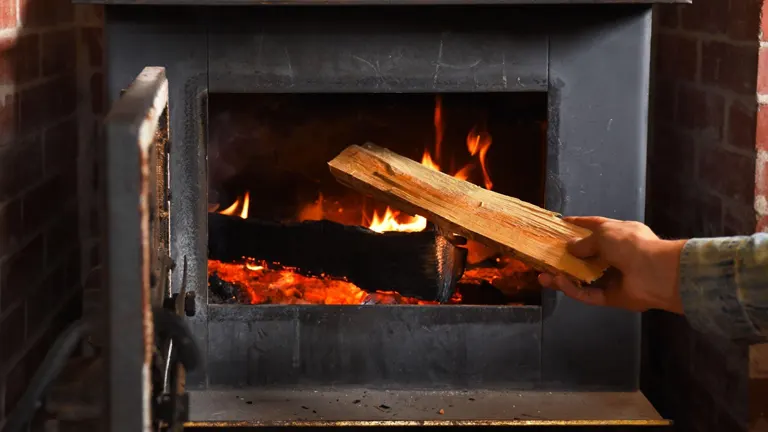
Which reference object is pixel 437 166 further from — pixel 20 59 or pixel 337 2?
pixel 20 59

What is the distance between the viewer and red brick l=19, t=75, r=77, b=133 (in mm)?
1820

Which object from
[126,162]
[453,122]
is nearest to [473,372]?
[453,122]

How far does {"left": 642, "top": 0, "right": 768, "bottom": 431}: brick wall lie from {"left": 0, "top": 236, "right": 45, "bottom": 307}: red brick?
4.32 ft

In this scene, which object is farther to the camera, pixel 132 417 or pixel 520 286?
pixel 520 286

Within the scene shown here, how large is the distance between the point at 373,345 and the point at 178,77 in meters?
0.62

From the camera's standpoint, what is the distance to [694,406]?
2.10 m

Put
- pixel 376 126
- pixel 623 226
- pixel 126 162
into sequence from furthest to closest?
pixel 376 126, pixel 623 226, pixel 126 162

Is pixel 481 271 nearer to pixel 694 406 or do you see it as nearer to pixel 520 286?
pixel 520 286

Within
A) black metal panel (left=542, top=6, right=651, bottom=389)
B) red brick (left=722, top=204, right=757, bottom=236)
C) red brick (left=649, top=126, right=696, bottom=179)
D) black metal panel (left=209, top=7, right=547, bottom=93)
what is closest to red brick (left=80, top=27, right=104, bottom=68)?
black metal panel (left=209, top=7, right=547, bottom=93)

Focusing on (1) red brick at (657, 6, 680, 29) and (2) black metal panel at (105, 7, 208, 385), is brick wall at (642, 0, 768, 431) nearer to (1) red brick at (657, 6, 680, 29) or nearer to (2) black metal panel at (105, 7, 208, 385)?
(1) red brick at (657, 6, 680, 29)

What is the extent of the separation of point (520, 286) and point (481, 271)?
0.10 meters

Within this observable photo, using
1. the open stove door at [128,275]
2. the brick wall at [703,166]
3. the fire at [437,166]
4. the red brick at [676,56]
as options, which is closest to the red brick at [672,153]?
the brick wall at [703,166]

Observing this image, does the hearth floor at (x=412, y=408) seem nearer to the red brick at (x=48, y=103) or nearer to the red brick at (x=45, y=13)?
the red brick at (x=48, y=103)

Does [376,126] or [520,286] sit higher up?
[376,126]
